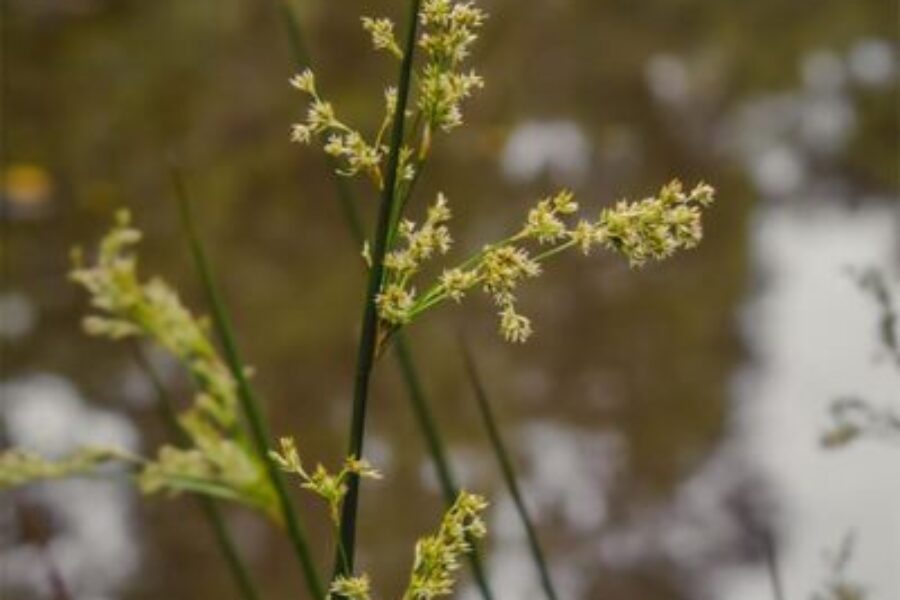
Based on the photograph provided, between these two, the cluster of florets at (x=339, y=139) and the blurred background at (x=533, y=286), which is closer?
the cluster of florets at (x=339, y=139)

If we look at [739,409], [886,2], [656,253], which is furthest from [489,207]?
[656,253]

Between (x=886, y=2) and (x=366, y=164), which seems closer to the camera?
(x=366, y=164)

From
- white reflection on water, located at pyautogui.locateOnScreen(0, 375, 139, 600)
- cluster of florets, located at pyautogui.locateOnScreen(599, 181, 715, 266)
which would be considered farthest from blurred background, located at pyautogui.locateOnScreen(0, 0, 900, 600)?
cluster of florets, located at pyautogui.locateOnScreen(599, 181, 715, 266)

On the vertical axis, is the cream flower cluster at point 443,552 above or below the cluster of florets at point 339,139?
below

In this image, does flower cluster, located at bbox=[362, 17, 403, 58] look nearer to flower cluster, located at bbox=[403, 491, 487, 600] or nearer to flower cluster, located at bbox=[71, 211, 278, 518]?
flower cluster, located at bbox=[403, 491, 487, 600]

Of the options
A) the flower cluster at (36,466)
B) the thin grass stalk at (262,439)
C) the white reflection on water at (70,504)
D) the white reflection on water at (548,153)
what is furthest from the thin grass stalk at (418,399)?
the white reflection on water at (548,153)

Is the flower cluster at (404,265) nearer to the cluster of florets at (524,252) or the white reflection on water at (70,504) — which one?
the cluster of florets at (524,252)

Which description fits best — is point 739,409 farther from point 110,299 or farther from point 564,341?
point 110,299
